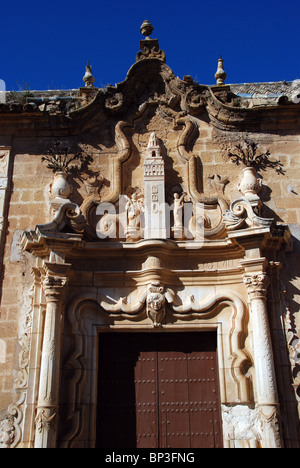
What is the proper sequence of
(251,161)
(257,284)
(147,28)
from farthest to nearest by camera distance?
(147,28)
(251,161)
(257,284)

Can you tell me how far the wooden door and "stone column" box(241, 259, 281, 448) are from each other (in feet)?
2.18

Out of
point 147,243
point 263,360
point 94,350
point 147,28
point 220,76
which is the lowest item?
point 263,360

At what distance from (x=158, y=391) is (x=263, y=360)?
1.37 meters

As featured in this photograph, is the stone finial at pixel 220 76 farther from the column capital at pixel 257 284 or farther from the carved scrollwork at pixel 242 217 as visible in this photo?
the column capital at pixel 257 284

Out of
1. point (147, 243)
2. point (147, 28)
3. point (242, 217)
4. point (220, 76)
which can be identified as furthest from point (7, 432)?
point (147, 28)

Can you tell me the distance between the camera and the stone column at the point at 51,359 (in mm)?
6004

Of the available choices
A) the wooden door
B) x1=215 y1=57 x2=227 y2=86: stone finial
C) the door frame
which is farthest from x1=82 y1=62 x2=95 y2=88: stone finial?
the wooden door

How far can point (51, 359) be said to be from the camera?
20.7ft

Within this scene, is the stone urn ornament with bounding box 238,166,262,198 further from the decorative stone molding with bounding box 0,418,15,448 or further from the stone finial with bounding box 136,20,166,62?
the decorative stone molding with bounding box 0,418,15,448

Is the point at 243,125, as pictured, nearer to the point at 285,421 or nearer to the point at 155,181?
the point at 155,181

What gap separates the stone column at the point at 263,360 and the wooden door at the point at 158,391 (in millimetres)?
664

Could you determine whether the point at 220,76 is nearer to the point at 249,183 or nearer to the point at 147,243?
the point at 249,183

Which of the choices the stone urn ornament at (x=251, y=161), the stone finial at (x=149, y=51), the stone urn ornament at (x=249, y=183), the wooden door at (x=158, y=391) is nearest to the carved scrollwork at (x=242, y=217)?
the stone urn ornament at (x=249, y=183)

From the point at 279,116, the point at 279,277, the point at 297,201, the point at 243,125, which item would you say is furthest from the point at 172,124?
the point at 279,277
